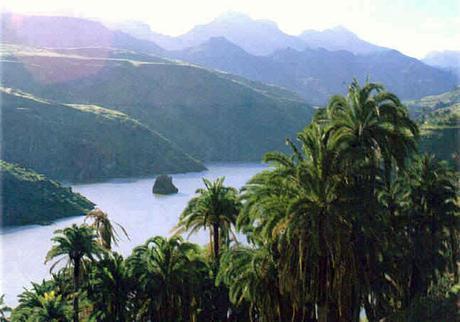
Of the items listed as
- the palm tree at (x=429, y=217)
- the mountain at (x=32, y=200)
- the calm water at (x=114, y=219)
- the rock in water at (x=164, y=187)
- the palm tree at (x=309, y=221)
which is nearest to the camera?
the palm tree at (x=309, y=221)

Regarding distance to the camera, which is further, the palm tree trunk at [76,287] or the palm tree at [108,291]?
the palm tree at [108,291]

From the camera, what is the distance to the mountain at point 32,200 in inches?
5290

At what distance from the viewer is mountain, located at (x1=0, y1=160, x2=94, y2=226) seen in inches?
5290

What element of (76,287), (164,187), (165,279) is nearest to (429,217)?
(165,279)

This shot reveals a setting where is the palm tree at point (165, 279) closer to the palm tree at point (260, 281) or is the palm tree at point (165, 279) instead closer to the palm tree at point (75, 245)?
the palm tree at point (75, 245)

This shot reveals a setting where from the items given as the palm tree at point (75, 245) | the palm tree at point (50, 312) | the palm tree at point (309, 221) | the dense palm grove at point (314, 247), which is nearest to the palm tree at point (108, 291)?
the dense palm grove at point (314, 247)

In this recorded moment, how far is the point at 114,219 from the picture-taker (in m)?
138

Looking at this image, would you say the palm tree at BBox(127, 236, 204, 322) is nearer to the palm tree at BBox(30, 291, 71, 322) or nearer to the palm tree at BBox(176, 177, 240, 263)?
the palm tree at BBox(176, 177, 240, 263)

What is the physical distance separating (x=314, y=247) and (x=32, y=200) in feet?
404

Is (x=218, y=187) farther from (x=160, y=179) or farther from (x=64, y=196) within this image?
(x=160, y=179)

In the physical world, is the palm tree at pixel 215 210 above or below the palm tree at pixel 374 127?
below

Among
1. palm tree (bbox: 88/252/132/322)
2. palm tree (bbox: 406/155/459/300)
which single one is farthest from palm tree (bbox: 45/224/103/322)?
palm tree (bbox: 406/155/459/300)

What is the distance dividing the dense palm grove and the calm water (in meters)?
37.8

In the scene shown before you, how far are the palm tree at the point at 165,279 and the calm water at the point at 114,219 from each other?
125ft
